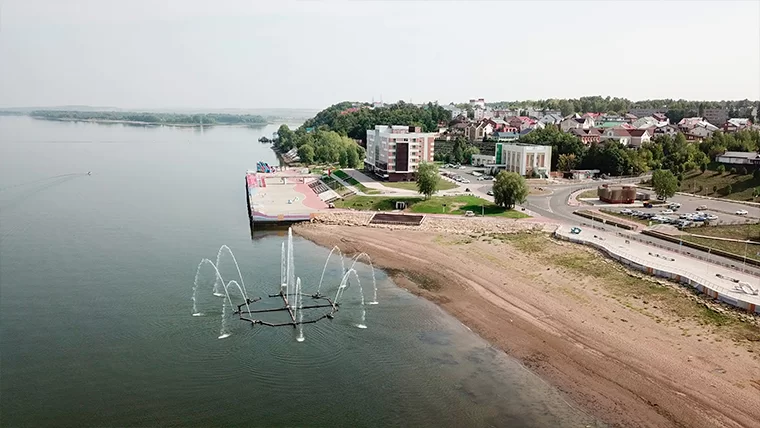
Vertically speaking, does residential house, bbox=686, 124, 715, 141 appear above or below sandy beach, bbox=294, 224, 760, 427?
above

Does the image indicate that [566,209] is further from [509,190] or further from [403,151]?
[403,151]

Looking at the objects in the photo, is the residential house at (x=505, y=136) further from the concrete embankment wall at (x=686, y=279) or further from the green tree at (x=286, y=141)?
the concrete embankment wall at (x=686, y=279)

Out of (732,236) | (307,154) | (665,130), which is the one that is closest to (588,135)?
(665,130)

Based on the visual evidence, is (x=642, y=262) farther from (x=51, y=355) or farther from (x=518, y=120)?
(x=518, y=120)

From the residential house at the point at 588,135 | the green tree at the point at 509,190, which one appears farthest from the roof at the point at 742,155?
the green tree at the point at 509,190

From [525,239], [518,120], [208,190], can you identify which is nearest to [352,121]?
[518,120]

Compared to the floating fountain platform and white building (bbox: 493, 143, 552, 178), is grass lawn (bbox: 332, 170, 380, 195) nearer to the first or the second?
white building (bbox: 493, 143, 552, 178)

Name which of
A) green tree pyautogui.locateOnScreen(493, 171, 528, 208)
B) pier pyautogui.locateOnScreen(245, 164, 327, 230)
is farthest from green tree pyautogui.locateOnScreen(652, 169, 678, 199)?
pier pyautogui.locateOnScreen(245, 164, 327, 230)
